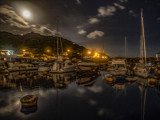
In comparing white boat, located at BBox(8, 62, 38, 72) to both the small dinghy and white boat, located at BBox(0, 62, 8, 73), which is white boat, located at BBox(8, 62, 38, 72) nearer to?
white boat, located at BBox(0, 62, 8, 73)

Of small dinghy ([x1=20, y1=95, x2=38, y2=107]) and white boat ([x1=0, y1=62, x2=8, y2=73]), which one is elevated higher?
white boat ([x1=0, y1=62, x2=8, y2=73])

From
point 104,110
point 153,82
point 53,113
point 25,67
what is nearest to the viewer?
point 53,113

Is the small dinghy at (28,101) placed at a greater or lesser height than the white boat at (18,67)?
lesser

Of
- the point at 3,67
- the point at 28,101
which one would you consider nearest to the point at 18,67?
the point at 3,67

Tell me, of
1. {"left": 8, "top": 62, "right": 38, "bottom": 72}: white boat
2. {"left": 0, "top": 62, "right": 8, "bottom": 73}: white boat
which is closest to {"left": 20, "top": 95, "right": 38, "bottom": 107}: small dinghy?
{"left": 8, "top": 62, "right": 38, "bottom": 72}: white boat

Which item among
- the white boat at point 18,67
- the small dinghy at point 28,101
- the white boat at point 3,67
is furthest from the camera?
the white boat at point 3,67

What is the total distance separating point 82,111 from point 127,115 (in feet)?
23.3

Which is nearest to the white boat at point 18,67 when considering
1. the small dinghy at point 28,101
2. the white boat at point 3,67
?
the white boat at point 3,67

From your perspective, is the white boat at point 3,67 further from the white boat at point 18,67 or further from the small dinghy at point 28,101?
the small dinghy at point 28,101

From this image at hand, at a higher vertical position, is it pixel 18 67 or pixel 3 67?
pixel 18 67

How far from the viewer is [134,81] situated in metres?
35.4

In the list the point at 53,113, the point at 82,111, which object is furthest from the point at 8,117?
the point at 82,111

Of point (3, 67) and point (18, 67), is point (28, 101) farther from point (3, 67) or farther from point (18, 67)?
point (3, 67)

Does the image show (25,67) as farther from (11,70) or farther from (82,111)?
(82,111)
